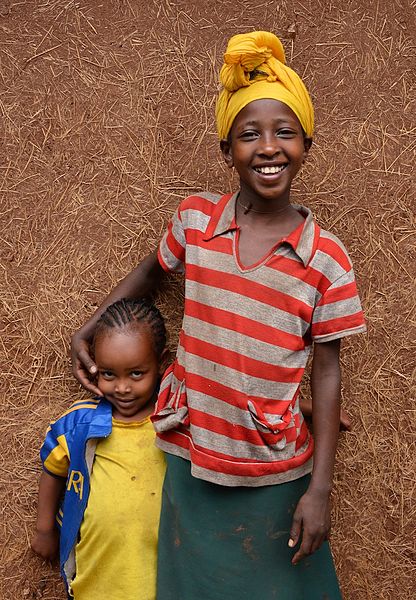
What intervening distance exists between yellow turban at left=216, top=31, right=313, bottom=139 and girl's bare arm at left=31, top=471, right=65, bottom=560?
129 cm

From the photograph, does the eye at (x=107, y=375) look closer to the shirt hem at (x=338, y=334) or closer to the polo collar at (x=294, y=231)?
the polo collar at (x=294, y=231)

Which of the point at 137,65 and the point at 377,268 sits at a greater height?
the point at 137,65

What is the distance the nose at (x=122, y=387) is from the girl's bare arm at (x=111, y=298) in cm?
11

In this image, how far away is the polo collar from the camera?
92.4 inches

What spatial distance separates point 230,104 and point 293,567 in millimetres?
1316

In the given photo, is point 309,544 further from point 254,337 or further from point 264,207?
point 264,207

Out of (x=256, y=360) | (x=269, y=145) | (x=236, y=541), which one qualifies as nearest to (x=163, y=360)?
(x=256, y=360)

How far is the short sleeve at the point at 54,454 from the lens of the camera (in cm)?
275

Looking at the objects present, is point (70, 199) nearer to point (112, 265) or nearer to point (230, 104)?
point (112, 265)

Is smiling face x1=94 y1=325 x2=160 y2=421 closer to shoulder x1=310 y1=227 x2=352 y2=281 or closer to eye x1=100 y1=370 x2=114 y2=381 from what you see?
eye x1=100 y1=370 x2=114 y2=381

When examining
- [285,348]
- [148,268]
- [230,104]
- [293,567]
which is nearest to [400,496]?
[293,567]

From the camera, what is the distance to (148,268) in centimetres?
277

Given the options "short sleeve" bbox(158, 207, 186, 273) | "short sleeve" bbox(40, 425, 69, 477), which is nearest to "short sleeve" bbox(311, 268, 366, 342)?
"short sleeve" bbox(158, 207, 186, 273)

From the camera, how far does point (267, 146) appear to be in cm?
228
